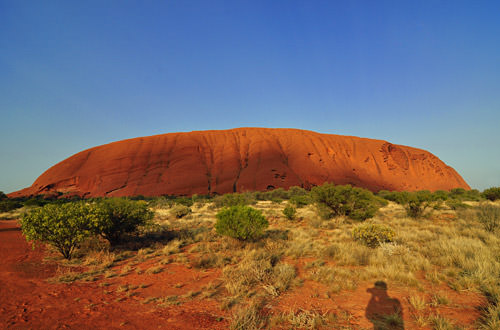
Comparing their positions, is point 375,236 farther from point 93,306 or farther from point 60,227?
point 60,227

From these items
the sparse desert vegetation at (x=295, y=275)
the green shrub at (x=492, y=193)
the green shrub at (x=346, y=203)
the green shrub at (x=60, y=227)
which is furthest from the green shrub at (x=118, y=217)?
the green shrub at (x=492, y=193)

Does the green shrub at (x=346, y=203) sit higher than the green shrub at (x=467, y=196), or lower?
higher

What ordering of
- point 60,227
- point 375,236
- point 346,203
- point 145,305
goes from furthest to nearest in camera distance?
point 346,203 < point 375,236 < point 60,227 < point 145,305

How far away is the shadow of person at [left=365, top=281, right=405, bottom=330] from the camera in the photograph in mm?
3748

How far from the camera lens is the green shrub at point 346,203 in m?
13.4

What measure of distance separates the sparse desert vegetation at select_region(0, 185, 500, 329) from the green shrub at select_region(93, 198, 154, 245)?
20 cm

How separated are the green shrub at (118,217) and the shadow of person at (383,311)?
8.32 m

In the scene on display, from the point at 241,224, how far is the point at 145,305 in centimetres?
485

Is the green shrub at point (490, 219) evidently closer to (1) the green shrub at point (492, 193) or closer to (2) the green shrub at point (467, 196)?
(1) the green shrub at point (492, 193)

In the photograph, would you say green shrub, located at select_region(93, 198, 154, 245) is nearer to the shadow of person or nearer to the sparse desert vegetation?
the sparse desert vegetation

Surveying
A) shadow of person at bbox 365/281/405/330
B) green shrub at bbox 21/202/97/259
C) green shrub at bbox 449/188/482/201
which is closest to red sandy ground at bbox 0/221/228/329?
green shrub at bbox 21/202/97/259

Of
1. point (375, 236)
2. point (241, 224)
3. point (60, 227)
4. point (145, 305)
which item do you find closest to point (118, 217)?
point (60, 227)

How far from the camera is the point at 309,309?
14.0ft

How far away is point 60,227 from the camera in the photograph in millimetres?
7219
